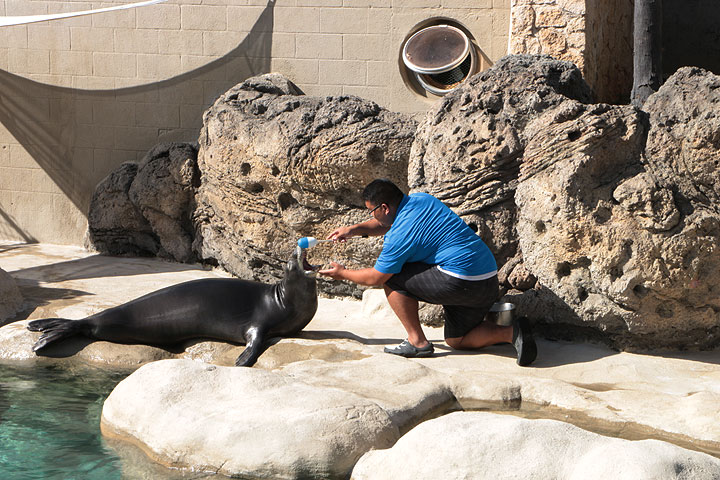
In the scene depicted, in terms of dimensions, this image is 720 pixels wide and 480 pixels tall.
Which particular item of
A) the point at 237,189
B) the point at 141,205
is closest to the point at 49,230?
the point at 141,205

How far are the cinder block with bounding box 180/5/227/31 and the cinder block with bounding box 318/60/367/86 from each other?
1217 mm

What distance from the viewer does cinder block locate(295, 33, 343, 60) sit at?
8.69 meters

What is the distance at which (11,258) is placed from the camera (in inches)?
343

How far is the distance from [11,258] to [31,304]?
2.46 meters

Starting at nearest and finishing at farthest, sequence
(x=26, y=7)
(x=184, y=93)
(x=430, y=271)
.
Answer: (x=430, y=271) → (x=184, y=93) → (x=26, y=7)

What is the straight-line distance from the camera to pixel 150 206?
8703mm

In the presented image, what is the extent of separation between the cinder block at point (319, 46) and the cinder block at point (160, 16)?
1370mm

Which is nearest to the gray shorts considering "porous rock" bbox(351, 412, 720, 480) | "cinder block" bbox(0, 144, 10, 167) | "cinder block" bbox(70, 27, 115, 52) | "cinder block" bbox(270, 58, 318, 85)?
"porous rock" bbox(351, 412, 720, 480)

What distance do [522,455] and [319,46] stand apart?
6213 millimetres

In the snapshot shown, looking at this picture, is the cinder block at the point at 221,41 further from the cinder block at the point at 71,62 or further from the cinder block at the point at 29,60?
the cinder block at the point at 29,60

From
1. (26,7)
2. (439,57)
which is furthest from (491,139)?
(26,7)

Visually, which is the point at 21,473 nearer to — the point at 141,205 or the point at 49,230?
the point at 141,205

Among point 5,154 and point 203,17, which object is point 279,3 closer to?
point 203,17

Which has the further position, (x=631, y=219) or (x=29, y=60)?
(x=29, y=60)
